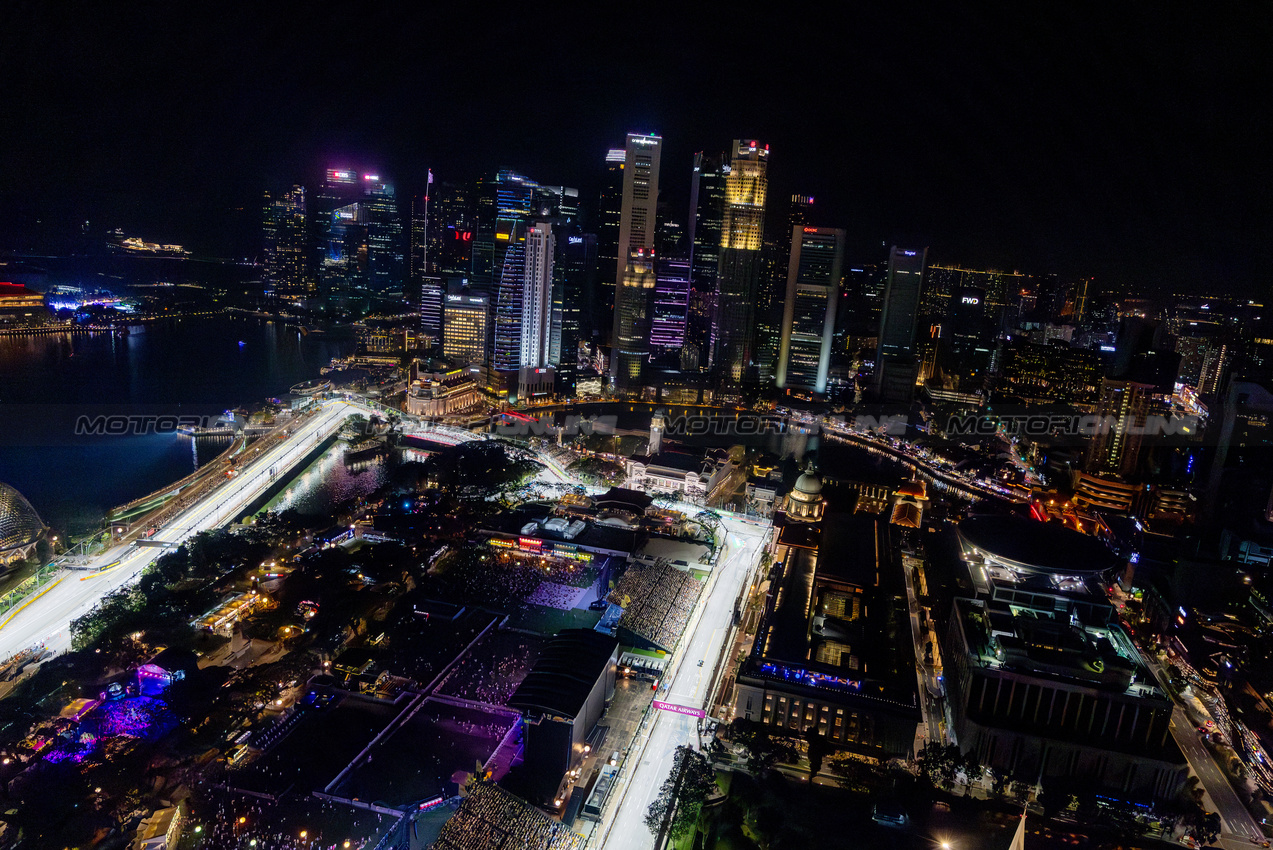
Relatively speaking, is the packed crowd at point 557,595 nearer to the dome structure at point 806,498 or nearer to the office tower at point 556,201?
the dome structure at point 806,498

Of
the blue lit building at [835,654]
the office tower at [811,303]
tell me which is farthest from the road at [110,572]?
the office tower at [811,303]

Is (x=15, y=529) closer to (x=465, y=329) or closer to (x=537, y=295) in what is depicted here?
(x=537, y=295)

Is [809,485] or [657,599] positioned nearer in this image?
[657,599]

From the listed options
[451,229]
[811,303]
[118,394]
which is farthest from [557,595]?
[451,229]

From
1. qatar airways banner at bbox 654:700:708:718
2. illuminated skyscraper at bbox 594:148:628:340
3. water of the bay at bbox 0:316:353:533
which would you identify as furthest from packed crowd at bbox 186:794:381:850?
illuminated skyscraper at bbox 594:148:628:340

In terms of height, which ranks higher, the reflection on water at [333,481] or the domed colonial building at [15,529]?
the domed colonial building at [15,529]

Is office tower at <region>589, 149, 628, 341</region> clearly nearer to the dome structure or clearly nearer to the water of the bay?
the water of the bay

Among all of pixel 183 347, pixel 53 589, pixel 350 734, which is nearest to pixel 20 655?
pixel 53 589
